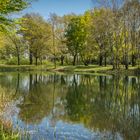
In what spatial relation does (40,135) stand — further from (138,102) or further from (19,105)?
(138,102)

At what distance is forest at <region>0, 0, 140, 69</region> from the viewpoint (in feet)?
225

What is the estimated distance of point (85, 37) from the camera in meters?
85.5

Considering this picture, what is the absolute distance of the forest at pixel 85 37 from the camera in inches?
2694

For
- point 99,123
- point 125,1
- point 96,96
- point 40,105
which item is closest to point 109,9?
point 125,1

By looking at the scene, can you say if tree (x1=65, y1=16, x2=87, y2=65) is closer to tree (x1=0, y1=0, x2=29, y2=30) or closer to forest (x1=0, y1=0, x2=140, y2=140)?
forest (x1=0, y1=0, x2=140, y2=140)

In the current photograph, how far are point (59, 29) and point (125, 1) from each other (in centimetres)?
2792

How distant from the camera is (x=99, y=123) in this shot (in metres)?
18.3

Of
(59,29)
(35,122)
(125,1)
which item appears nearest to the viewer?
(35,122)

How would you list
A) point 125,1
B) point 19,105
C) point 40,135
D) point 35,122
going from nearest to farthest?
1. point 40,135
2. point 35,122
3. point 19,105
4. point 125,1

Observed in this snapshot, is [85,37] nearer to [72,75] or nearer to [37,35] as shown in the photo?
[37,35]

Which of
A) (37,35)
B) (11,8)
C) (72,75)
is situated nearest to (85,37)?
(37,35)

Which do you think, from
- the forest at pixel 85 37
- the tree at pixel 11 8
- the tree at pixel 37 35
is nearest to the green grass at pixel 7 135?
the tree at pixel 11 8

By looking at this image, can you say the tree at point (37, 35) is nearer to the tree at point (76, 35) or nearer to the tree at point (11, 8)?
the tree at point (76, 35)

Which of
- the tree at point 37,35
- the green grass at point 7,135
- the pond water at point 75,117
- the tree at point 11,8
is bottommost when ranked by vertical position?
the pond water at point 75,117
